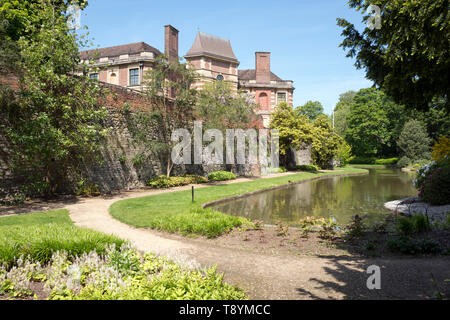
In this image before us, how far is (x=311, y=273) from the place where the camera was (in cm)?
482

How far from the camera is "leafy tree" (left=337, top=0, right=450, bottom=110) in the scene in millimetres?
4527

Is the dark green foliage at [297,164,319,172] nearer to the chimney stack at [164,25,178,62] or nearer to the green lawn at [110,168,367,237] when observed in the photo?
Result: the chimney stack at [164,25,178,62]

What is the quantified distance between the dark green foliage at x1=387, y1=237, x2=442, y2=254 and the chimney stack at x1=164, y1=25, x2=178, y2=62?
34.8 metres

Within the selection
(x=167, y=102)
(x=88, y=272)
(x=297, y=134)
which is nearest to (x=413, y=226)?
(x=88, y=272)

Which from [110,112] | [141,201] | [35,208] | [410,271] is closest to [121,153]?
[110,112]

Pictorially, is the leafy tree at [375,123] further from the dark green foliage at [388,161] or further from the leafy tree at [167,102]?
the leafy tree at [167,102]

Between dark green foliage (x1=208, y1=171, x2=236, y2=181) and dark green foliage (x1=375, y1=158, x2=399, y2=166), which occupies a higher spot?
dark green foliage (x1=375, y1=158, x2=399, y2=166)

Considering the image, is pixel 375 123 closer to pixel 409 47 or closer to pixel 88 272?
pixel 409 47

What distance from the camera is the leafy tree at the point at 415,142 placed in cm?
4375

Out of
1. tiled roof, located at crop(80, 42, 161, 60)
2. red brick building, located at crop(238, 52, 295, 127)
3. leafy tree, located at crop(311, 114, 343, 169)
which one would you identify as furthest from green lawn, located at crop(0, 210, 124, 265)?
red brick building, located at crop(238, 52, 295, 127)

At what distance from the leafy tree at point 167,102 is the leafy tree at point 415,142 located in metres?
38.6

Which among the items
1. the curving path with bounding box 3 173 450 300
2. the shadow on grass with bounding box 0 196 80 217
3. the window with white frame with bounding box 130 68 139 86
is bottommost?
the curving path with bounding box 3 173 450 300

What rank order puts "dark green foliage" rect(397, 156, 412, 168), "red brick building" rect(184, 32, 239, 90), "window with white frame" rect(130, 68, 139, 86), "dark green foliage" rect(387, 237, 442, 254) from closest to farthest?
"dark green foliage" rect(387, 237, 442, 254), "window with white frame" rect(130, 68, 139, 86), "red brick building" rect(184, 32, 239, 90), "dark green foliage" rect(397, 156, 412, 168)
